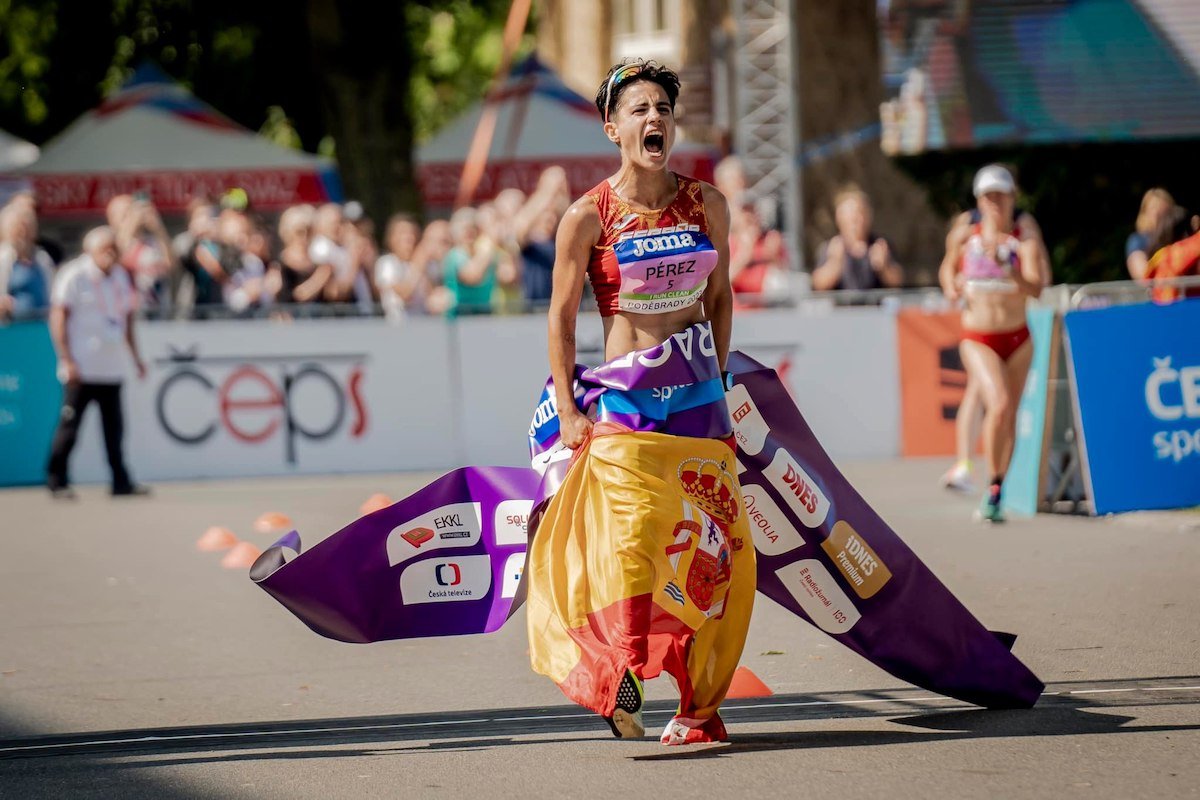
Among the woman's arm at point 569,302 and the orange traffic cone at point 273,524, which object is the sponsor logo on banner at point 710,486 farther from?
the orange traffic cone at point 273,524

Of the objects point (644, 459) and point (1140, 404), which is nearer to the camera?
point (644, 459)

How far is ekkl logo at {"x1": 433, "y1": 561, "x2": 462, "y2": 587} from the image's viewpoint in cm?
656

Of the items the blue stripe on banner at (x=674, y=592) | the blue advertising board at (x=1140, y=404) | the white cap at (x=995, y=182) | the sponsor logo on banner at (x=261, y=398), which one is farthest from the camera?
the sponsor logo on banner at (x=261, y=398)

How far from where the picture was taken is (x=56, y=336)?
50.6ft

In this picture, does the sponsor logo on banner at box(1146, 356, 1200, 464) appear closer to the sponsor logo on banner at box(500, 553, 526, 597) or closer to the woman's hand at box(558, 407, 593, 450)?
the sponsor logo on banner at box(500, 553, 526, 597)

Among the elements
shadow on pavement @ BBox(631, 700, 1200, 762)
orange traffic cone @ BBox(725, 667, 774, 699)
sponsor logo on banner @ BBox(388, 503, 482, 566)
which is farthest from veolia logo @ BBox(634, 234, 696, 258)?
orange traffic cone @ BBox(725, 667, 774, 699)

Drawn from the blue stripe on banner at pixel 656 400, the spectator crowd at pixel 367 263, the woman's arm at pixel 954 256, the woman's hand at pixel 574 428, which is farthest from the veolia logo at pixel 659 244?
the spectator crowd at pixel 367 263

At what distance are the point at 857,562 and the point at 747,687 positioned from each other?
78 centimetres

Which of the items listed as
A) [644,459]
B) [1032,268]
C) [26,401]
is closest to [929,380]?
[1032,268]

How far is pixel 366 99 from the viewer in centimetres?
2739

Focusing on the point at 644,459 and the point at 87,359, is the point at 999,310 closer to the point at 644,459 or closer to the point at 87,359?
the point at 644,459

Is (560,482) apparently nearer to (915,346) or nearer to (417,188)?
(915,346)

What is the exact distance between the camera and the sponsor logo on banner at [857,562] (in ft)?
21.4

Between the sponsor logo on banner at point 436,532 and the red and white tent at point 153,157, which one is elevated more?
the red and white tent at point 153,157
